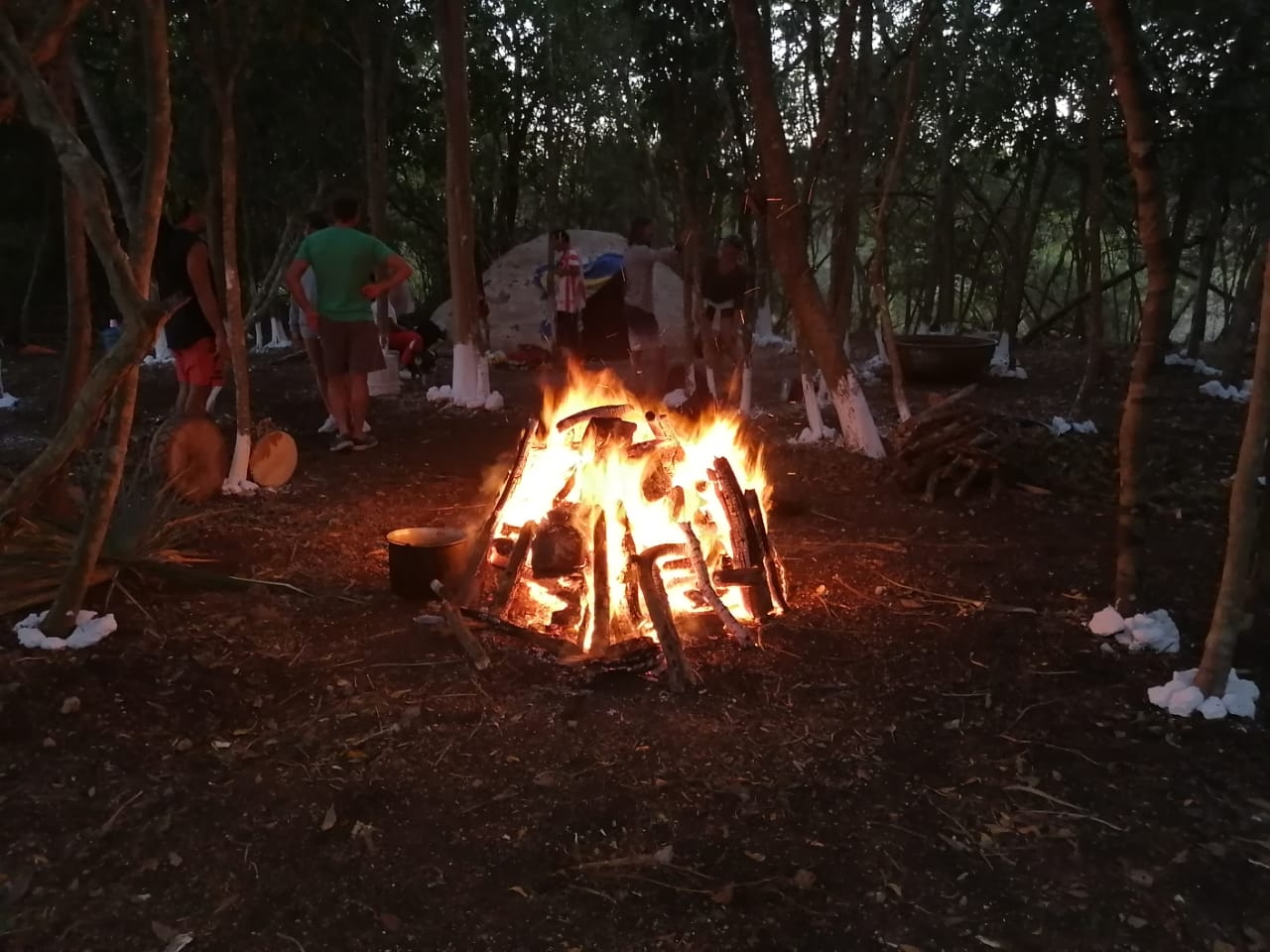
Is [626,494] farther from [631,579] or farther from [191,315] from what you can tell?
[191,315]

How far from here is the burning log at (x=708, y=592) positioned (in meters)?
4.29

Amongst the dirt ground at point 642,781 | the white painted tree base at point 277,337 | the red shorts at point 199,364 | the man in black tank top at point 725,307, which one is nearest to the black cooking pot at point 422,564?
the dirt ground at point 642,781

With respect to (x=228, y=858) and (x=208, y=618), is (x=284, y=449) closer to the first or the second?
(x=208, y=618)

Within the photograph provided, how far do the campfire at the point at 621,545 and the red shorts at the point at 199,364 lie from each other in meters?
2.95

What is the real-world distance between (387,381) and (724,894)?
29.8 feet

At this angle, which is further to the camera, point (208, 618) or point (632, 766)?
point (208, 618)

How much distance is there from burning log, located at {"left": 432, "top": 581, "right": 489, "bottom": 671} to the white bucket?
674 centimetres

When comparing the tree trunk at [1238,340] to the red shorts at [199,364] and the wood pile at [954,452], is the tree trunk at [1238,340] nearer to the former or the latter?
the wood pile at [954,452]

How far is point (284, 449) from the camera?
6.85 meters

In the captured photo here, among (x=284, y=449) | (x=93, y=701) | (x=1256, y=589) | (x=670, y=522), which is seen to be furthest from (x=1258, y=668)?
(x=284, y=449)

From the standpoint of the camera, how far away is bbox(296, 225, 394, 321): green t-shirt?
24.0 feet

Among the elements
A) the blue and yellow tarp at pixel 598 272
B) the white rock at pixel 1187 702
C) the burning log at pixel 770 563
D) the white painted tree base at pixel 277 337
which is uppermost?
the blue and yellow tarp at pixel 598 272

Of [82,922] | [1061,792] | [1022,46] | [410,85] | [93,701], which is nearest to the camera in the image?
[82,922]

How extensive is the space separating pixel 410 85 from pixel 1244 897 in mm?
16132
